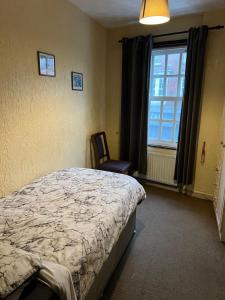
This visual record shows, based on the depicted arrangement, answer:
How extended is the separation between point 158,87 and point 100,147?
1.39 meters

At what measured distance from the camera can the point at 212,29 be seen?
111 inches

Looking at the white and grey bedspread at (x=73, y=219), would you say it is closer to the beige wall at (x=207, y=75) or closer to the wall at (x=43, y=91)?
the wall at (x=43, y=91)

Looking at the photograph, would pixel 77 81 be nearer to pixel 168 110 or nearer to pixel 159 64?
pixel 159 64

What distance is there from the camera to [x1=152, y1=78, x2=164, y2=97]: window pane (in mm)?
3422

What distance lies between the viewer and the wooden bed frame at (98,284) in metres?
0.91

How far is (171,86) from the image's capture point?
335 centimetres

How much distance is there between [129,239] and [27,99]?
1.83 meters

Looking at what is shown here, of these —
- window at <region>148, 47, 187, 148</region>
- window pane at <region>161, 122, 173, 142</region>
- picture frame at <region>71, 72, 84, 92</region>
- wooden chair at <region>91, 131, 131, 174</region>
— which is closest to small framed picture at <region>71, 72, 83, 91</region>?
picture frame at <region>71, 72, 84, 92</region>

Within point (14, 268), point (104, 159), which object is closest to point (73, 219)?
point (14, 268)

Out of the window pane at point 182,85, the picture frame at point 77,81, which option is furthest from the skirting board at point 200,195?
the picture frame at point 77,81

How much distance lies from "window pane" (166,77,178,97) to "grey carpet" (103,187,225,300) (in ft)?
5.80

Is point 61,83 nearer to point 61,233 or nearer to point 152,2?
point 152,2

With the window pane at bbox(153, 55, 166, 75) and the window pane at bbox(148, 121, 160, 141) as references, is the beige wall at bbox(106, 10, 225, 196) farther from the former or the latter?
the window pane at bbox(148, 121, 160, 141)

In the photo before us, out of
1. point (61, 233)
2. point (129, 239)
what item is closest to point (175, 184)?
point (129, 239)
